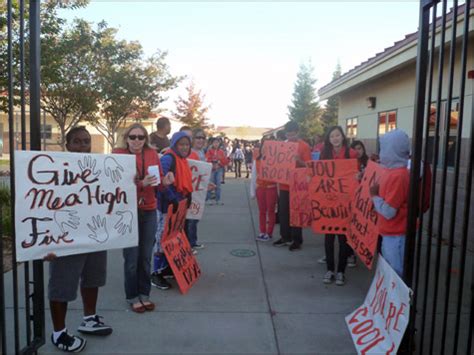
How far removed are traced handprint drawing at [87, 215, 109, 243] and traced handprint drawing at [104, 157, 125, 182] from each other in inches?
13.3

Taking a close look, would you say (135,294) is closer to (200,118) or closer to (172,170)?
(172,170)

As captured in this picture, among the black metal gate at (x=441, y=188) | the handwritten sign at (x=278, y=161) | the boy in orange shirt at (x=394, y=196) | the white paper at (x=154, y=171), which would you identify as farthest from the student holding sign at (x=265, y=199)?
the boy in orange shirt at (x=394, y=196)

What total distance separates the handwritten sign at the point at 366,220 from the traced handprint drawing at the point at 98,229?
7.61ft

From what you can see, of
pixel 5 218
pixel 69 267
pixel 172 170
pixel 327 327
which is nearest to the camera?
pixel 69 267

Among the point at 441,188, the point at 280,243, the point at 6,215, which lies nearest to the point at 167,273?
the point at 280,243

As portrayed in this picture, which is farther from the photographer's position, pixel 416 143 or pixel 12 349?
pixel 12 349

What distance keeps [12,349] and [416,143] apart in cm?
347

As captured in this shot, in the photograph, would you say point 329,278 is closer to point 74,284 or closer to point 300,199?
point 300,199

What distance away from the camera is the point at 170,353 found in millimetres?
3410

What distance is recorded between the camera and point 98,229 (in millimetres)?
3348

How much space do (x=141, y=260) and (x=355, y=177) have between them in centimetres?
261

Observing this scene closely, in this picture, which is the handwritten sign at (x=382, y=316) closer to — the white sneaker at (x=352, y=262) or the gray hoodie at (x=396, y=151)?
the gray hoodie at (x=396, y=151)

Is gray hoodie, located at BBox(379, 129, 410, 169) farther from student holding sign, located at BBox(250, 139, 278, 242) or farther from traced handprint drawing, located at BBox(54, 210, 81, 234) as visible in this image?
student holding sign, located at BBox(250, 139, 278, 242)

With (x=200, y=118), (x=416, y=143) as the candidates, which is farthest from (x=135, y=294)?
(x=200, y=118)
